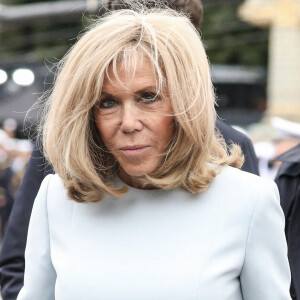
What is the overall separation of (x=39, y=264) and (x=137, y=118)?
562mm

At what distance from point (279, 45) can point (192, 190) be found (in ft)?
49.4

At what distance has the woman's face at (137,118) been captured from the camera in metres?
2.40

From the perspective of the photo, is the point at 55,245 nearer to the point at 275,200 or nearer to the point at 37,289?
the point at 37,289

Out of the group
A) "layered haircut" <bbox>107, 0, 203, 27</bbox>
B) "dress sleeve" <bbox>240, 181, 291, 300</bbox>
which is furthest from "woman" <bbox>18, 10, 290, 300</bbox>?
"layered haircut" <bbox>107, 0, 203, 27</bbox>

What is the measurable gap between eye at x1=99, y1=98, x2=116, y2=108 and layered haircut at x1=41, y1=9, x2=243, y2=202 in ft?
0.10

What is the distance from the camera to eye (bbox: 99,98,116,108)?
2453mm

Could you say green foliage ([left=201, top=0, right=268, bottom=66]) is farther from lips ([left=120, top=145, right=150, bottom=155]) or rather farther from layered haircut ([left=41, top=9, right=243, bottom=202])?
lips ([left=120, top=145, right=150, bottom=155])

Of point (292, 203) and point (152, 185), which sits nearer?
point (152, 185)

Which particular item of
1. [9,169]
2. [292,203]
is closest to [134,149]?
[292,203]

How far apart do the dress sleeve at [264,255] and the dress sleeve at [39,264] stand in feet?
1.94

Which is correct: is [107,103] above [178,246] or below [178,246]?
above

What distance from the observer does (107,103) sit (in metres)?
2.46

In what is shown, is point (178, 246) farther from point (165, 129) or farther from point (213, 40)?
point (213, 40)

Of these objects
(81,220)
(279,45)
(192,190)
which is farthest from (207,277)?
(279,45)
